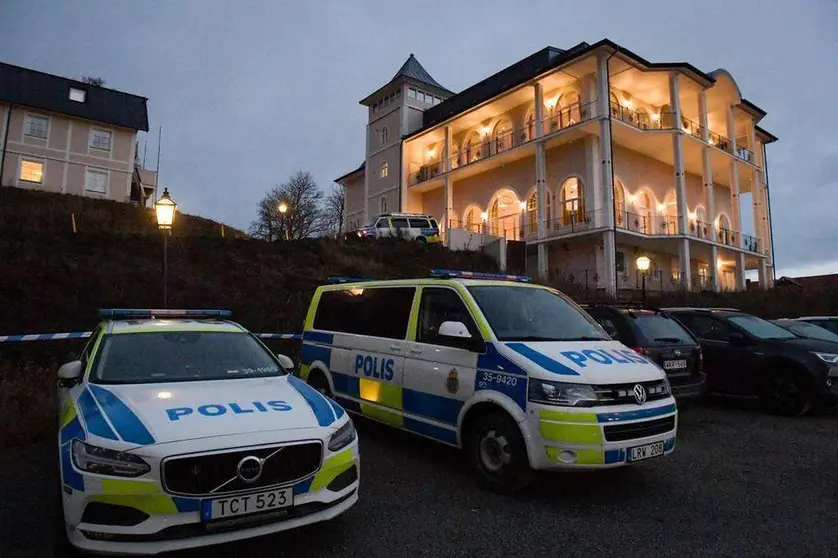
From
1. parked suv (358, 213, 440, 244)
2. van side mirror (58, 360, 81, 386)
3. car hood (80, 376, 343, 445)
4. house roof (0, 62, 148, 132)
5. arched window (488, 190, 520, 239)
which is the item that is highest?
house roof (0, 62, 148, 132)

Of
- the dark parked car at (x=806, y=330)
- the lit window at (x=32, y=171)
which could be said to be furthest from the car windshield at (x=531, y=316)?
the lit window at (x=32, y=171)

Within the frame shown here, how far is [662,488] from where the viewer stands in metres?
4.87

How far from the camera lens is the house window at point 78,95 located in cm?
3522

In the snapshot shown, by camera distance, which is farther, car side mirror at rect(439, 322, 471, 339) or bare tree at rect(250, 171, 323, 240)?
bare tree at rect(250, 171, 323, 240)

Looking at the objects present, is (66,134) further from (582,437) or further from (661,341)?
(582,437)

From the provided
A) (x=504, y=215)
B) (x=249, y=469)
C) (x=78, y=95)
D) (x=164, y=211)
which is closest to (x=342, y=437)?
(x=249, y=469)

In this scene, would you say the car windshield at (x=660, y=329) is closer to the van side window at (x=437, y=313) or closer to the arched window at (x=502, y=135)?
the van side window at (x=437, y=313)

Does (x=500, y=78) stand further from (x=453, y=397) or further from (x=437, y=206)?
(x=453, y=397)

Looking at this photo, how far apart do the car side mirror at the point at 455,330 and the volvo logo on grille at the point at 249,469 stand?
2148 mm

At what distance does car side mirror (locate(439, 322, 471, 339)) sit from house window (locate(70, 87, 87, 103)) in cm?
4023

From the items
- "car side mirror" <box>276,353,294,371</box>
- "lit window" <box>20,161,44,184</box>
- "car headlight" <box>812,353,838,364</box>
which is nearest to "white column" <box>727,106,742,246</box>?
"car headlight" <box>812,353,838,364</box>

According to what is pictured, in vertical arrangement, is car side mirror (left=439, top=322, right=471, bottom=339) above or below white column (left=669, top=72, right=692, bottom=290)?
below

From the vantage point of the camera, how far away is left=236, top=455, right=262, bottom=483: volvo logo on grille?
10.4 feet

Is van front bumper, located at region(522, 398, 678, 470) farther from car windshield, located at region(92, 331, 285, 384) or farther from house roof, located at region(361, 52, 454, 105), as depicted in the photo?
house roof, located at region(361, 52, 454, 105)
